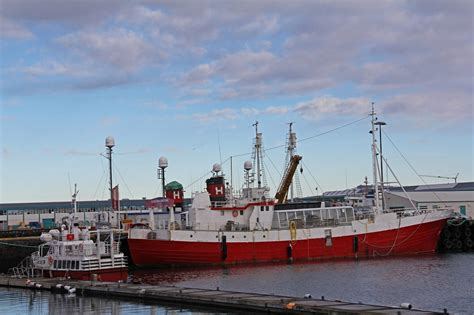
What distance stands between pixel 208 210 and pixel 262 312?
88.9 ft

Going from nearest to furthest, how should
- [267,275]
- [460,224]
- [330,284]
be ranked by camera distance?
[330,284], [267,275], [460,224]

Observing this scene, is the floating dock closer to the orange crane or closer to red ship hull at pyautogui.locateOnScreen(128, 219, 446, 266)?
red ship hull at pyautogui.locateOnScreen(128, 219, 446, 266)

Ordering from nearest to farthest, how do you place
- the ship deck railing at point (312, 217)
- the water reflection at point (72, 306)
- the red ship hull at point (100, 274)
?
1. the water reflection at point (72, 306)
2. the red ship hull at point (100, 274)
3. the ship deck railing at point (312, 217)

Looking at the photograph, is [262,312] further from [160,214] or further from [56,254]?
[160,214]

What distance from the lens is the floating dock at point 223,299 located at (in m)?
23.1

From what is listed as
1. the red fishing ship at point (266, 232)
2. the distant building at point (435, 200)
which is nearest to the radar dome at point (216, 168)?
the red fishing ship at point (266, 232)

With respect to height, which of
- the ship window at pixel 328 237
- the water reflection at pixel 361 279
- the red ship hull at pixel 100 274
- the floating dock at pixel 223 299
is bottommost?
the water reflection at pixel 361 279

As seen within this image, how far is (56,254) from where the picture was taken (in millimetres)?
39406

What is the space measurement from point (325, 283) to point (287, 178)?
2367 centimetres

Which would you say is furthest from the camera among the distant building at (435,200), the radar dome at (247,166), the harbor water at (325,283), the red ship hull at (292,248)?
the distant building at (435,200)

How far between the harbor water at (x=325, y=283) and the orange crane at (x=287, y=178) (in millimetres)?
11791

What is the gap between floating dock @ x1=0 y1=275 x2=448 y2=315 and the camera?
23.1m

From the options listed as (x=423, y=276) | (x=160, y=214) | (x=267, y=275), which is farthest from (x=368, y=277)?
(x=160, y=214)

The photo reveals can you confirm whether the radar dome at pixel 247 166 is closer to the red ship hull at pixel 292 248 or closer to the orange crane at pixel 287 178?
the orange crane at pixel 287 178
